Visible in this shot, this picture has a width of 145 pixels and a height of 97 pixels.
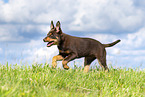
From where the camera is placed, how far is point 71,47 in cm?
707

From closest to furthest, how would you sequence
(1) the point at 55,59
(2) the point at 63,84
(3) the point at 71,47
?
(2) the point at 63,84 < (1) the point at 55,59 < (3) the point at 71,47

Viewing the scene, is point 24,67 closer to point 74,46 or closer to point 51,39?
point 51,39

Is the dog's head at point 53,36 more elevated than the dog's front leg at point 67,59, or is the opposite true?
the dog's head at point 53,36

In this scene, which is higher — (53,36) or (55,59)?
(53,36)

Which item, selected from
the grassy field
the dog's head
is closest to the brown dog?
the dog's head

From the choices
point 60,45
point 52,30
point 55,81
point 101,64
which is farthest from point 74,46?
point 55,81

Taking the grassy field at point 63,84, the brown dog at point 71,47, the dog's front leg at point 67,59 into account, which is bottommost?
the grassy field at point 63,84

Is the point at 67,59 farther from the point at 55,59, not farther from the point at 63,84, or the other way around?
the point at 63,84

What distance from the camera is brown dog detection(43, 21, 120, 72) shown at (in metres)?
6.85

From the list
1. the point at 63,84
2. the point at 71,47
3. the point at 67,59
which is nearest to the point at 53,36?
the point at 71,47

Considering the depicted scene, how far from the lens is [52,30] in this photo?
692 centimetres

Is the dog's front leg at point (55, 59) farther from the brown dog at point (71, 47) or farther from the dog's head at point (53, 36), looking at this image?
the dog's head at point (53, 36)

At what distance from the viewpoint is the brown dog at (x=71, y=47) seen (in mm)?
6848

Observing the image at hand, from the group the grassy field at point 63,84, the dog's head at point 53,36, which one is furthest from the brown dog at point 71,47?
the grassy field at point 63,84
